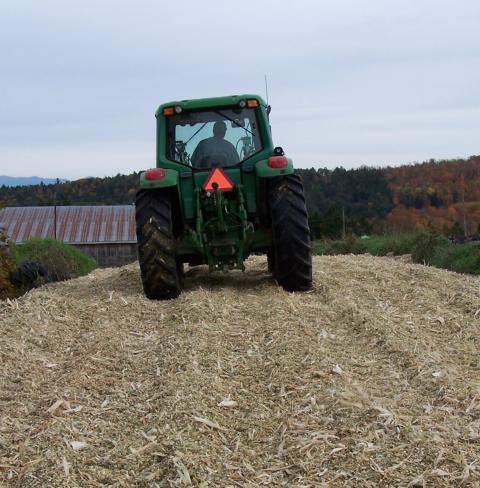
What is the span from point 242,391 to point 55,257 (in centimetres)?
1101

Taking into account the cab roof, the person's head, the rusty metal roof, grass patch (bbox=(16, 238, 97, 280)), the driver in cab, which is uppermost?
the cab roof

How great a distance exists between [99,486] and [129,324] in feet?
9.52

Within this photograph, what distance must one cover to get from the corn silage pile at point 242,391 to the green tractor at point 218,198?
55 cm

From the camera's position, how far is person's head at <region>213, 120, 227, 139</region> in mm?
7676

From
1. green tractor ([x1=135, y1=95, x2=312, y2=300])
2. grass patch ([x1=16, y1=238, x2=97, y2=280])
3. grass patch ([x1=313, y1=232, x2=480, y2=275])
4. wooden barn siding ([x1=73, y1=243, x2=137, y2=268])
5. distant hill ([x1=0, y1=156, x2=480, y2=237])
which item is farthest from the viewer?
distant hill ([x1=0, y1=156, x2=480, y2=237])

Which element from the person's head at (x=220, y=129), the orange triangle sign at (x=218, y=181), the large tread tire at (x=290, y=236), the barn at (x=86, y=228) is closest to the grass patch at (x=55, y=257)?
the person's head at (x=220, y=129)

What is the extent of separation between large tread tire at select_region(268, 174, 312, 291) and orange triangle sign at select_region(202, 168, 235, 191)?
45cm

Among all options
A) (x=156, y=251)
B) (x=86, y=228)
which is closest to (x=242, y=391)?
(x=156, y=251)

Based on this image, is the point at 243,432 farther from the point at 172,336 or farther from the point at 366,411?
the point at 172,336

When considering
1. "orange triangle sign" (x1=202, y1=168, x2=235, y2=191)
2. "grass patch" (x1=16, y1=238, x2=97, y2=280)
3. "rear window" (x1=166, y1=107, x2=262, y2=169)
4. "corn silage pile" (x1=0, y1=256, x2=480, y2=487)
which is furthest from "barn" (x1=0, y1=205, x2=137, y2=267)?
"corn silage pile" (x1=0, y1=256, x2=480, y2=487)

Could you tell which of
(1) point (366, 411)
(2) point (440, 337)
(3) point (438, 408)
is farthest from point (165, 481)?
(2) point (440, 337)

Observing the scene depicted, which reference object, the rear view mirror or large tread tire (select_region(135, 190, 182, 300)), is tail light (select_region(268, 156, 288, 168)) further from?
large tread tire (select_region(135, 190, 182, 300))

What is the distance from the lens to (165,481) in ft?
9.37

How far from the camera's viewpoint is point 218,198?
6.89 metres
